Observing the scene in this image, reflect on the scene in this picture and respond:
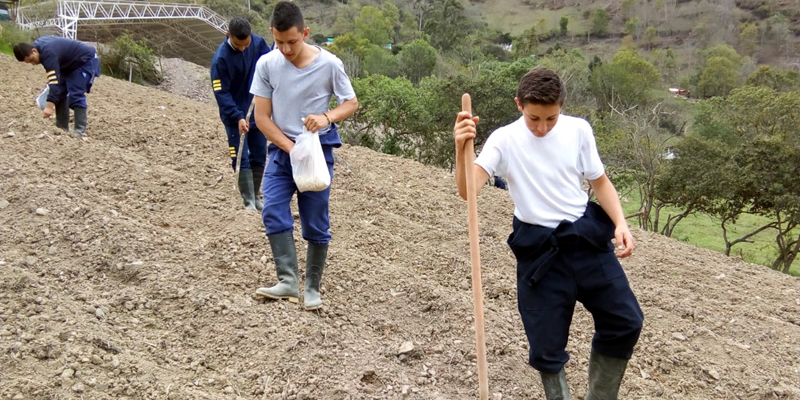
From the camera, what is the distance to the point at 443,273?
4.71 m

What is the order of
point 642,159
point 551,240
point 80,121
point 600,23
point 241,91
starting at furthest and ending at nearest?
point 600,23 < point 642,159 < point 80,121 < point 241,91 < point 551,240

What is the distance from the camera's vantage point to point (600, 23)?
9125cm

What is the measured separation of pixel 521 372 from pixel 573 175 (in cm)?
128

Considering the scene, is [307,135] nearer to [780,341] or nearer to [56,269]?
[56,269]

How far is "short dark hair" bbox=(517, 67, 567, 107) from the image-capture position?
2439 millimetres

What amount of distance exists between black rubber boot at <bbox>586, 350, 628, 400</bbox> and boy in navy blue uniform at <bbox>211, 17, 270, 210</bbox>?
3114 mm

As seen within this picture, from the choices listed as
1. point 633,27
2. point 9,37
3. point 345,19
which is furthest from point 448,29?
point 9,37

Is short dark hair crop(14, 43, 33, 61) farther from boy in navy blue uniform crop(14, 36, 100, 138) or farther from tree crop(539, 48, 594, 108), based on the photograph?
tree crop(539, 48, 594, 108)

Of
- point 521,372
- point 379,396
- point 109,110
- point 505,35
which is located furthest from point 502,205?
point 505,35

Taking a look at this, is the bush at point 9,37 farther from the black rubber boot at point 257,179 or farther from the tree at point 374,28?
the tree at point 374,28

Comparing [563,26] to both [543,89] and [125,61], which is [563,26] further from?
[543,89]

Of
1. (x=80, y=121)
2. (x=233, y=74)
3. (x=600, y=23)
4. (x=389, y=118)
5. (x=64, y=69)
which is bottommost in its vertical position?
(x=600, y=23)

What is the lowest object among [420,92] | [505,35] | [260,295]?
[505,35]

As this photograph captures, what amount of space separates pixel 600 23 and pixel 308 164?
9547 centimetres
